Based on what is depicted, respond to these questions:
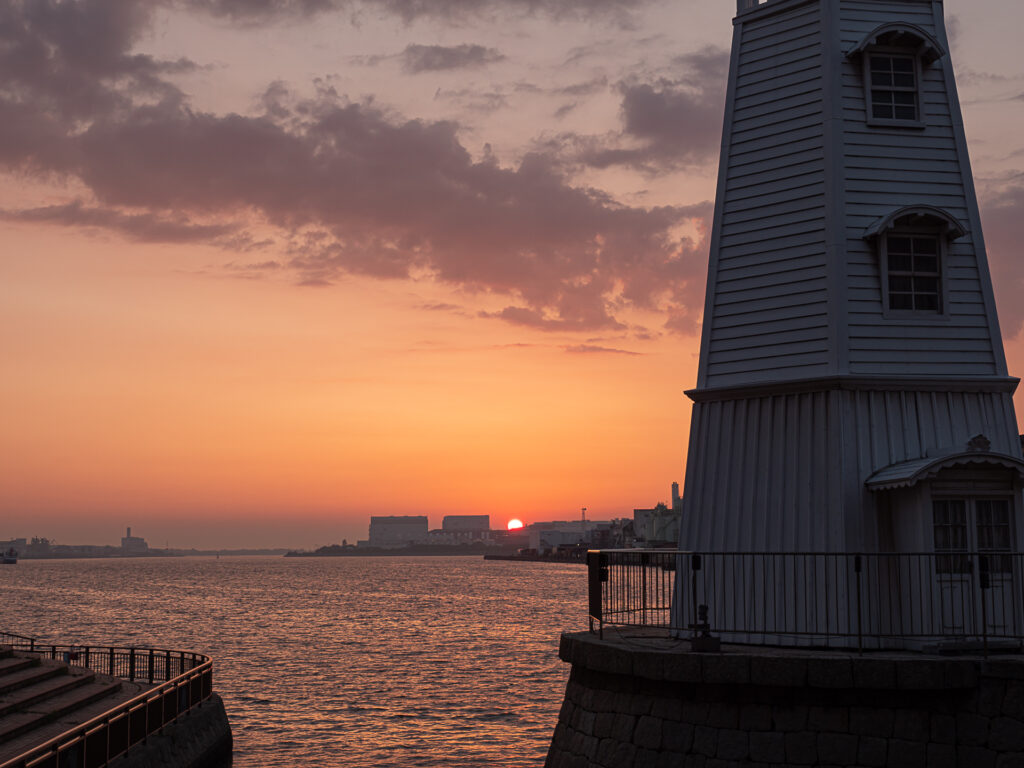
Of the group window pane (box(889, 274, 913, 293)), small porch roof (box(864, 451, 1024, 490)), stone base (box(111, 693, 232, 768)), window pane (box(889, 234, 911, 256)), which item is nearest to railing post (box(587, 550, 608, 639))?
small porch roof (box(864, 451, 1024, 490))

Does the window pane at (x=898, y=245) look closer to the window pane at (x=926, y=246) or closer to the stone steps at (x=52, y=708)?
the window pane at (x=926, y=246)

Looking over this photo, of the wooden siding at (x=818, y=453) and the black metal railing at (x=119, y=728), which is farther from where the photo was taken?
the wooden siding at (x=818, y=453)

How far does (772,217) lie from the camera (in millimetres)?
19219

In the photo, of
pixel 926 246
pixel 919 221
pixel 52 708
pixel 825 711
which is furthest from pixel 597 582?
pixel 52 708

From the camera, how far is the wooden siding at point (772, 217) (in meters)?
18.4

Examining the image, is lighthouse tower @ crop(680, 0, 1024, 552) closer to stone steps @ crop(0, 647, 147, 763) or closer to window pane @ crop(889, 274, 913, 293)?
window pane @ crop(889, 274, 913, 293)

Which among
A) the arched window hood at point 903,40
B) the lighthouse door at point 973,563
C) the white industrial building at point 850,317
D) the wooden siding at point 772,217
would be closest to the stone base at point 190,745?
the white industrial building at point 850,317

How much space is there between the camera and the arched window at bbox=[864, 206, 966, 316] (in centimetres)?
1822

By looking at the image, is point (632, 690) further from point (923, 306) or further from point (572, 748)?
point (923, 306)

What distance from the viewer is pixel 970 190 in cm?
1911

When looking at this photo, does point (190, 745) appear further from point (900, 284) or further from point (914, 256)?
point (914, 256)

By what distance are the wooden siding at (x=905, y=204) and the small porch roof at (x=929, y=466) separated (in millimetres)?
1753

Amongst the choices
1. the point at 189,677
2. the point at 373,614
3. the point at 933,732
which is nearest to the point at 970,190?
the point at 933,732

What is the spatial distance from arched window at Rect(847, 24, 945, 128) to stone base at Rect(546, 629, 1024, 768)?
965cm
